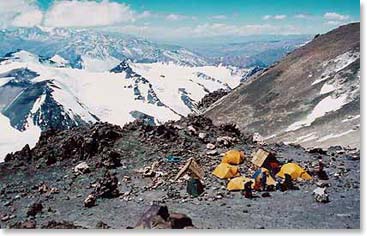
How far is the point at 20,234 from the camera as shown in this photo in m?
8.79

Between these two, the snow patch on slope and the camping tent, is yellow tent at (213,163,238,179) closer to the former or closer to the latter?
the camping tent

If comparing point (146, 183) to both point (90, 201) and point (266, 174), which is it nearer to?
point (90, 201)

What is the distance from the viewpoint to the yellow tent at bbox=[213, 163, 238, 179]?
33.4ft

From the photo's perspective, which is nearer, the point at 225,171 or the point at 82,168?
the point at 225,171

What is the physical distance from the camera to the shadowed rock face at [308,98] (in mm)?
16953

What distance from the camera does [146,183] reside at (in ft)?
33.9

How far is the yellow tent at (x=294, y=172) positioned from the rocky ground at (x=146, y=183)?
156mm

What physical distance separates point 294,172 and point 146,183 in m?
2.58

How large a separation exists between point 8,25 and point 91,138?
272 cm

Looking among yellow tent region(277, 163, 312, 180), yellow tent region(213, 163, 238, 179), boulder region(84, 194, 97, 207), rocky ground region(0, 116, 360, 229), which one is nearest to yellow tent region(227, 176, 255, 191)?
rocky ground region(0, 116, 360, 229)

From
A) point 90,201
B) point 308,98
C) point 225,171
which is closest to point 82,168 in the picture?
point 90,201

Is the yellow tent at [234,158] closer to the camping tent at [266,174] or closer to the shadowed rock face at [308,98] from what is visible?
the camping tent at [266,174]

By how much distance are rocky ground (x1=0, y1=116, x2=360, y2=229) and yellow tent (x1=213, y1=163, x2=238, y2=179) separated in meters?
0.13

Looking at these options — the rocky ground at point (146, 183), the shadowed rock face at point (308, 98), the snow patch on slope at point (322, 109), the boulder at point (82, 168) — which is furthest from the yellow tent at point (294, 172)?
the snow patch on slope at point (322, 109)
